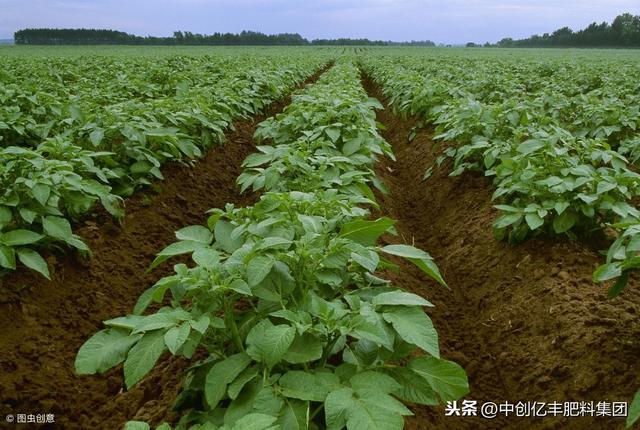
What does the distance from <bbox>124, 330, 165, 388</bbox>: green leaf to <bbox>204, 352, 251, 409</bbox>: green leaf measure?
17 centimetres

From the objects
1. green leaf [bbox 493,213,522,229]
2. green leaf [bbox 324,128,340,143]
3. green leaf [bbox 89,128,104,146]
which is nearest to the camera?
green leaf [bbox 493,213,522,229]

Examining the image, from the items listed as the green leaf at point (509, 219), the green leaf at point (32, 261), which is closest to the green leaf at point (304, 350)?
the green leaf at point (32, 261)

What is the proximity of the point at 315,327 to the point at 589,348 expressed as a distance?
1.48 m

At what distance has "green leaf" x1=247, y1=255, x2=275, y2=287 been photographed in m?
1.59

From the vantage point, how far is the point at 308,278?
5.81 feet

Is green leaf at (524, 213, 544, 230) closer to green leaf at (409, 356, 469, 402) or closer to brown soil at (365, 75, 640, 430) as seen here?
brown soil at (365, 75, 640, 430)

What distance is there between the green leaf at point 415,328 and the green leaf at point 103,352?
0.80 metres

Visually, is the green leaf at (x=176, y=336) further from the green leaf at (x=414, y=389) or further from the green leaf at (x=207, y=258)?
A: the green leaf at (x=414, y=389)

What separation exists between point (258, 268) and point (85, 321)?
1.72 meters

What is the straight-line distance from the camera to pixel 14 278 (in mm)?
2779

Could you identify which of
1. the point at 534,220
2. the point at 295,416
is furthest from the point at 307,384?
the point at 534,220

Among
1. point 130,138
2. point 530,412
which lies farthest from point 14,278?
point 530,412

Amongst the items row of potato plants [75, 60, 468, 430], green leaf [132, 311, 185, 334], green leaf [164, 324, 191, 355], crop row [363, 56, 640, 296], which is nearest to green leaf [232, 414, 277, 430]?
row of potato plants [75, 60, 468, 430]

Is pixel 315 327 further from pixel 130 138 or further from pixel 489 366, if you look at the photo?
pixel 130 138
